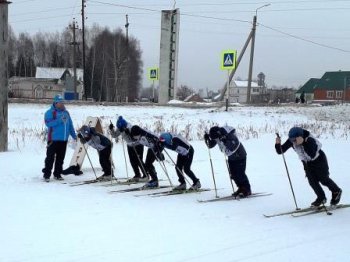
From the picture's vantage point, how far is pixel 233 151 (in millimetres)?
8680

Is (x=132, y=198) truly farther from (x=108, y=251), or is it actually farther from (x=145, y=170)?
(x=108, y=251)

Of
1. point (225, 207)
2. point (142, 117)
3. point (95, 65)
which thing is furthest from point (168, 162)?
point (95, 65)

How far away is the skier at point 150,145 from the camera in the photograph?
30.9 ft

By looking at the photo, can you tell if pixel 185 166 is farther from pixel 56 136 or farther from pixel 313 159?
pixel 56 136

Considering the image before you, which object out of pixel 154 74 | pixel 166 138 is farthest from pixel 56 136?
pixel 154 74

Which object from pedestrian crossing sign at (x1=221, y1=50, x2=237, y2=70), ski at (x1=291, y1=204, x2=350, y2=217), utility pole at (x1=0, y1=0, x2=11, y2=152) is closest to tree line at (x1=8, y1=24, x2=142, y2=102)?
pedestrian crossing sign at (x1=221, y1=50, x2=237, y2=70)

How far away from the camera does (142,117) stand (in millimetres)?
20766

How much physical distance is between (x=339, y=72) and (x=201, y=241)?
269ft

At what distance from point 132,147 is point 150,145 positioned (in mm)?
935

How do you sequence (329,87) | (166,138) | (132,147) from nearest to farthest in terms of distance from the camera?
1. (166,138)
2. (132,147)
3. (329,87)

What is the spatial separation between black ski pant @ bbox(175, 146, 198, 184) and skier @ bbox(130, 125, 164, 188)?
0.37 metres

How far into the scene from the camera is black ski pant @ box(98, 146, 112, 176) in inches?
424

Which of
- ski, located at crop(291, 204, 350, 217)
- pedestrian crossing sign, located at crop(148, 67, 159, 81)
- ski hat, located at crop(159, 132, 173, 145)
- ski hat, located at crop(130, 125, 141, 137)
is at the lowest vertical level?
ski, located at crop(291, 204, 350, 217)

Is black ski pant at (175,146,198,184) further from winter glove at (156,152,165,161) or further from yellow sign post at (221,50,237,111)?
yellow sign post at (221,50,237,111)
